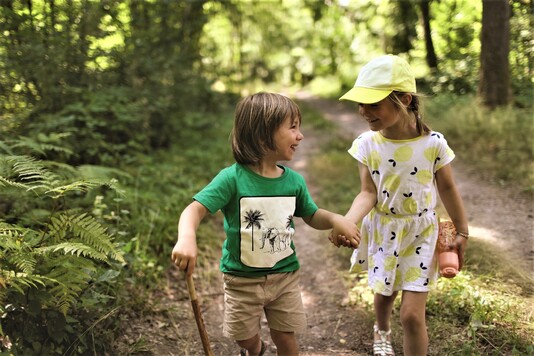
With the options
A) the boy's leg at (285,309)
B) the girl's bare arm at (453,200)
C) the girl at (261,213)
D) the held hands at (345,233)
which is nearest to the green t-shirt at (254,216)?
the girl at (261,213)

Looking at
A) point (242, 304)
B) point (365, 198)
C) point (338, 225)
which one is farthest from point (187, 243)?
point (365, 198)

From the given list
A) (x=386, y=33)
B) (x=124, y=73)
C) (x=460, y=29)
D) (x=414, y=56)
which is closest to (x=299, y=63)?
(x=386, y=33)

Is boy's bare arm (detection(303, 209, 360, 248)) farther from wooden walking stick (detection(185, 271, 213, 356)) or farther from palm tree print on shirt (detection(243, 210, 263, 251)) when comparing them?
wooden walking stick (detection(185, 271, 213, 356))

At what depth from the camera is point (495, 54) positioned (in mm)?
7711

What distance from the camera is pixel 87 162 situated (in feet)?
18.7

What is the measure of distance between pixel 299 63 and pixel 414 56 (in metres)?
16.4

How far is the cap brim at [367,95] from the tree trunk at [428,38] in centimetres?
927

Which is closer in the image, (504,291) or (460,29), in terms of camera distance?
(504,291)

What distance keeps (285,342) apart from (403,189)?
1100 millimetres

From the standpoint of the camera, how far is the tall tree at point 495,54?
7.25 m

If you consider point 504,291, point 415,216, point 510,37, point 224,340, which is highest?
point 510,37

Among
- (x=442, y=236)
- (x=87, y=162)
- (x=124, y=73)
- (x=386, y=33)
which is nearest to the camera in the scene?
(x=442, y=236)

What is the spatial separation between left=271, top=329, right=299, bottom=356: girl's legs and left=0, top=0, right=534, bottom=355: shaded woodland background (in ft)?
3.20

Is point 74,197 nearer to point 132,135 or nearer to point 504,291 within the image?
point 132,135
